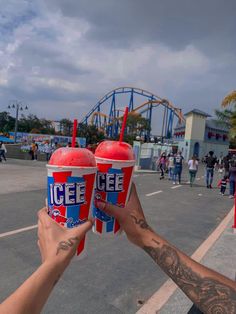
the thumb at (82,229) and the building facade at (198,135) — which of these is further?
the building facade at (198,135)

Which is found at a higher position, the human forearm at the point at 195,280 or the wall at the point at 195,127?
the wall at the point at 195,127

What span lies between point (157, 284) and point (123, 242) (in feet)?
5.14

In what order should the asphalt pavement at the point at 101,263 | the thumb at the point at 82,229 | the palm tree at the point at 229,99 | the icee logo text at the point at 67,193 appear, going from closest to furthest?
the thumb at the point at 82,229 → the icee logo text at the point at 67,193 → the asphalt pavement at the point at 101,263 → the palm tree at the point at 229,99

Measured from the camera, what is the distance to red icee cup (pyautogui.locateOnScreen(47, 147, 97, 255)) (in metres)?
1.29

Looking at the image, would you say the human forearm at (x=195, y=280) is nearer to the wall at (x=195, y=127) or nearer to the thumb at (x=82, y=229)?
the thumb at (x=82, y=229)

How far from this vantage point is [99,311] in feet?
10.0

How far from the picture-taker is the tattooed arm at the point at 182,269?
1.26 metres

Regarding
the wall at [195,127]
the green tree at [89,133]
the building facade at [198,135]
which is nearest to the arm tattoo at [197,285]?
the building facade at [198,135]

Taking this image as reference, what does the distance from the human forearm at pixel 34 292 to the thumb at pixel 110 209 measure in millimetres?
412

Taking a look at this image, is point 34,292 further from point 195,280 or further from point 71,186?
point 195,280

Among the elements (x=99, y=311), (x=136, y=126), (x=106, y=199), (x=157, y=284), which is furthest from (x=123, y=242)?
(x=136, y=126)

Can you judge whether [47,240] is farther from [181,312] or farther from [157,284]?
[157,284]

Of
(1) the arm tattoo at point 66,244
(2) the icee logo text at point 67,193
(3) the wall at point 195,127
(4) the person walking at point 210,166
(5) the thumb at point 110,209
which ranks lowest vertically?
(4) the person walking at point 210,166

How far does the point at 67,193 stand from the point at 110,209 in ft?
0.76
